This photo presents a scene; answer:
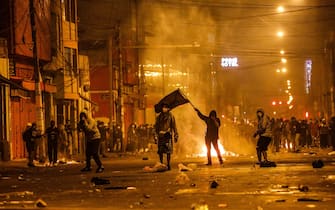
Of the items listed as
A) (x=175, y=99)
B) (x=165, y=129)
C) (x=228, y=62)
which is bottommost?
(x=165, y=129)

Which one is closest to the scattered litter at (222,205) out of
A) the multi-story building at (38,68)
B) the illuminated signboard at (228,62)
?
the multi-story building at (38,68)

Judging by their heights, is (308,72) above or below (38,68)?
above

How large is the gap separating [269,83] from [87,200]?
102579 millimetres

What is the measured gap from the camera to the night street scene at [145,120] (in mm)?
13375

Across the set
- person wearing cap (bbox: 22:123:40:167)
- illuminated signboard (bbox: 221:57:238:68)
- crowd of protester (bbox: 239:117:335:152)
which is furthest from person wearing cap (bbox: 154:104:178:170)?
illuminated signboard (bbox: 221:57:238:68)

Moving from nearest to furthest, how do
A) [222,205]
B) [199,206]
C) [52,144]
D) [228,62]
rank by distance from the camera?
[199,206]
[222,205]
[52,144]
[228,62]

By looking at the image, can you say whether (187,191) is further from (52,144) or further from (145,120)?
(145,120)

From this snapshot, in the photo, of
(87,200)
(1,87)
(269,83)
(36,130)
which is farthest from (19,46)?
(269,83)

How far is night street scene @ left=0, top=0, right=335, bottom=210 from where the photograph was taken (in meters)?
13.4

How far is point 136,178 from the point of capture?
1730 centimetres

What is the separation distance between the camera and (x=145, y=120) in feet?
230

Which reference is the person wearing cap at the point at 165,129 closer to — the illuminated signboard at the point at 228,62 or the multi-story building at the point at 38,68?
the multi-story building at the point at 38,68

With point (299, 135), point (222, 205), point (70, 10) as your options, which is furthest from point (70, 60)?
point (222, 205)

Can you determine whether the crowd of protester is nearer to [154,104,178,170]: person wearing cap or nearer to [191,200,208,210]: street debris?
[154,104,178,170]: person wearing cap
